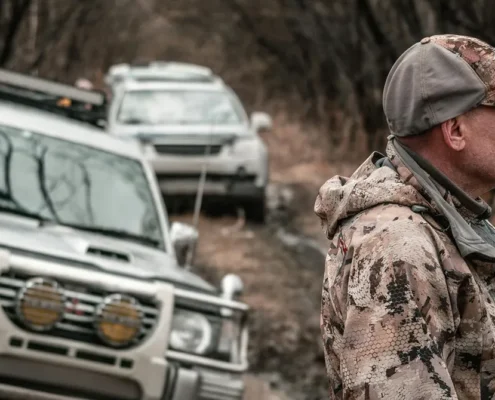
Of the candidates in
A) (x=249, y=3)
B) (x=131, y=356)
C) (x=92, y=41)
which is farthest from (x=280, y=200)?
(x=92, y=41)

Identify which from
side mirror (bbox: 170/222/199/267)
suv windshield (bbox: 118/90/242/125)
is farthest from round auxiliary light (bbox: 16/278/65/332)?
suv windshield (bbox: 118/90/242/125)

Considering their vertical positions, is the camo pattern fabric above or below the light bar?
below

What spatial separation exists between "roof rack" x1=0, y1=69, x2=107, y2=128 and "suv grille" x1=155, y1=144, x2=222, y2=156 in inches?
268

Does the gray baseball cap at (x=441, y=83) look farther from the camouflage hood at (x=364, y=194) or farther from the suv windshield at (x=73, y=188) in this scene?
the suv windshield at (x=73, y=188)

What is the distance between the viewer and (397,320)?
2297mm

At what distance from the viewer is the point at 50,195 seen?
6504 mm

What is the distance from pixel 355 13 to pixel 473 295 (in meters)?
20.5

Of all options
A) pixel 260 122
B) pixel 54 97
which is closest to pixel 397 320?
pixel 54 97

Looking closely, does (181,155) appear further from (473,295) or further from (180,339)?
(473,295)

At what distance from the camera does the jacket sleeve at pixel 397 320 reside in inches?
89.8

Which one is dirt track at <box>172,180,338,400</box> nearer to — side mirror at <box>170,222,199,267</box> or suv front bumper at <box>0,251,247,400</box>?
side mirror at <box>170,222,199,267</box>

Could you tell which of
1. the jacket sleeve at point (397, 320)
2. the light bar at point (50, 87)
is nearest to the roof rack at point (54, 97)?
the light bar at point (50, 87)

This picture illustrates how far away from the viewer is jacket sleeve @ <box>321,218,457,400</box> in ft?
7.48

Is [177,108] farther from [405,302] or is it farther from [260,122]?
[405,302]
